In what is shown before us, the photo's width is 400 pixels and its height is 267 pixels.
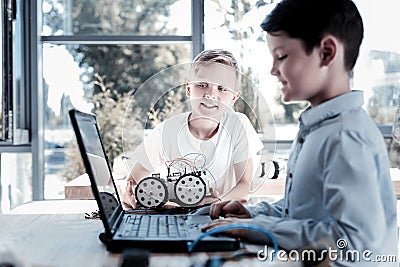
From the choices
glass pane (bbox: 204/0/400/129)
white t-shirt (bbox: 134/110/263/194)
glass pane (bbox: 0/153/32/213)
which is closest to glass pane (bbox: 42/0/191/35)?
glass pane (bbox: 204/0/400/129)

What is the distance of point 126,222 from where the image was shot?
1202mm

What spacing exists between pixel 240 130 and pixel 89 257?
0.83m

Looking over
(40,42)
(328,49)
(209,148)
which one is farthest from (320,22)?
(40,42)

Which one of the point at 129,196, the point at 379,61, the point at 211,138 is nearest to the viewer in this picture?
the point at 129,196

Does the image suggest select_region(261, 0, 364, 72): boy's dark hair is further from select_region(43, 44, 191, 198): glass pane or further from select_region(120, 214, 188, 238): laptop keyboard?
select_region(43, 44, 191, 198): glass pane

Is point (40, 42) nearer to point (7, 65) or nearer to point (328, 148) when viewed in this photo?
point (7, 65)

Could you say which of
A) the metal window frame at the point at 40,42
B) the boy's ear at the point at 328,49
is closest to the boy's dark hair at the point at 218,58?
the boy's ear at the point at 328,49

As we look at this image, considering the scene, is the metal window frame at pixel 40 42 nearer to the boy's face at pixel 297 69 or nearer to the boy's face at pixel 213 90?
the boy's face at pixel 213 90

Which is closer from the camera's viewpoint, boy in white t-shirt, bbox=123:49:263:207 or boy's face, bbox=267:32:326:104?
boy's face, bbox=267:32:326:104

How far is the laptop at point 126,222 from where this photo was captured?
3.26ft

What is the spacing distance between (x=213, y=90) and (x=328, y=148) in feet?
2.51

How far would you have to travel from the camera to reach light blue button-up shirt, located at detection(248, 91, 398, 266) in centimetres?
Answer: 90

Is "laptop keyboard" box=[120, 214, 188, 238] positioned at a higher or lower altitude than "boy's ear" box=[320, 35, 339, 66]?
lower

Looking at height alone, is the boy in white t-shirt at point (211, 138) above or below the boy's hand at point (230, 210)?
above
